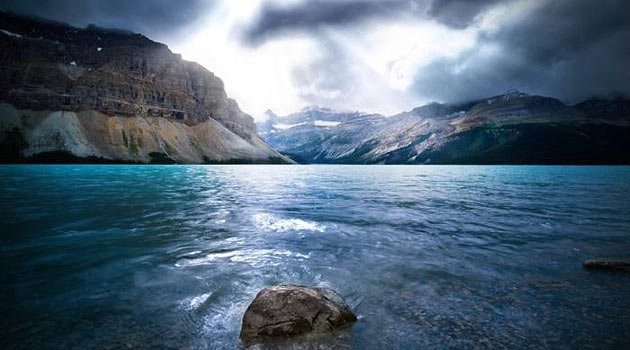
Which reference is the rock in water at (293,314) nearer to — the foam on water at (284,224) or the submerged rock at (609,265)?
the submerged rock at (609,265)

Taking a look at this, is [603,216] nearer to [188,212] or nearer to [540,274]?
[540,274]

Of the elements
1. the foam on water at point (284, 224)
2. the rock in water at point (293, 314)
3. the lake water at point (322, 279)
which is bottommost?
the foam on water at point (284, 224)

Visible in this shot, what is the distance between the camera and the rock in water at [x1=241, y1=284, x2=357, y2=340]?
26.4 ft

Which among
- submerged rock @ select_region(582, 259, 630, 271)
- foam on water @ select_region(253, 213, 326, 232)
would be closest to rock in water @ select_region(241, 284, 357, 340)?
submerged rock @ select_region(582, 259, 630, 271)

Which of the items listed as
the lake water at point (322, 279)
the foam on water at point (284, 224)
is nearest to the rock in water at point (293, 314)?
the lake water at point (322, 279)

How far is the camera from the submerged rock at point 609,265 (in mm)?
13078

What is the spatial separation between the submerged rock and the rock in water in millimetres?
11545

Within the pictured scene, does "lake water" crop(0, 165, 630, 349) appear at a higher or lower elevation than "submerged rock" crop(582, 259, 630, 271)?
lower

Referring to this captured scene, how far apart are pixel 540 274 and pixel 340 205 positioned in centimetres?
2372

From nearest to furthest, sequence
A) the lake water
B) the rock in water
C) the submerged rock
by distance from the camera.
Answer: the rock in water → the lake water → the submerged rock

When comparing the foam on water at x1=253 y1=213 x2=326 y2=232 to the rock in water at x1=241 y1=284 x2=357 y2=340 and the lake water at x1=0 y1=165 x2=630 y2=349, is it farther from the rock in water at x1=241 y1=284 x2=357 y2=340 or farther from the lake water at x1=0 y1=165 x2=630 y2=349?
the rock in water at x1=241 y1=284 x2=357 y2=340

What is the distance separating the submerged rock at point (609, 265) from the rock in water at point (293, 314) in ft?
37.9

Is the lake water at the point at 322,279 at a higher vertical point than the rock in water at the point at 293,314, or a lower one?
lower

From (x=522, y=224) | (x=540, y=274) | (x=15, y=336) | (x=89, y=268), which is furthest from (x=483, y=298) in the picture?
(x=522, y=224)
